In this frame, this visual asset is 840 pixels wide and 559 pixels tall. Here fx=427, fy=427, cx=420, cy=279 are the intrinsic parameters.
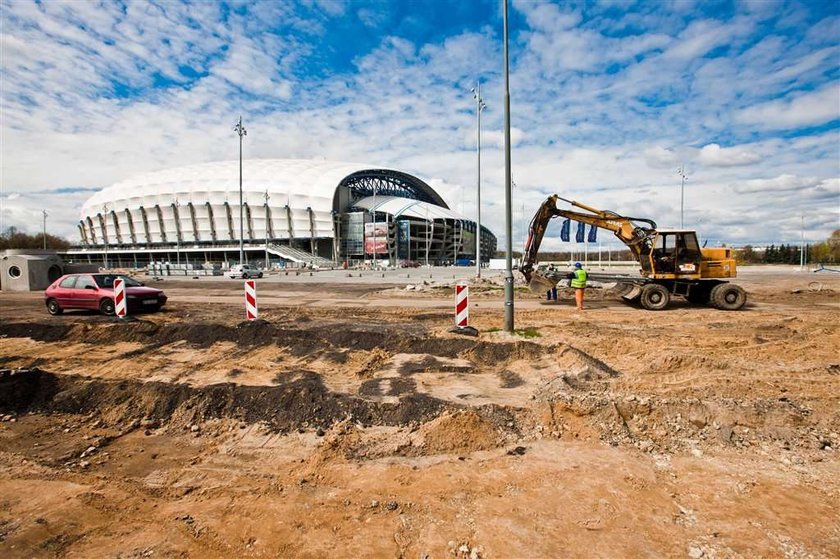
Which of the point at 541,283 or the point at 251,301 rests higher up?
the point at 541,283

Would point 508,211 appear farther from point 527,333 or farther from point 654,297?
point 654,297

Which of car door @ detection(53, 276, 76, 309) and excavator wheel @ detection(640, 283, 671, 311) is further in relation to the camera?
excavator wheel @ detection(640, 283, 671, 311)

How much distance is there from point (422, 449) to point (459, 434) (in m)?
0.47

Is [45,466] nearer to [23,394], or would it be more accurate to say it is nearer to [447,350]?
[23,394]

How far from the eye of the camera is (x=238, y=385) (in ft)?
21.2

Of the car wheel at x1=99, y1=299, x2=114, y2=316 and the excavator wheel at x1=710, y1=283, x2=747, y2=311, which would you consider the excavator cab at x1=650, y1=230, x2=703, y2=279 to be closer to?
the excavator wheel at x1=710, y1=283, x2=747, y2=311

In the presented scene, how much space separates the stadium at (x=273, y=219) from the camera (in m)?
78.2

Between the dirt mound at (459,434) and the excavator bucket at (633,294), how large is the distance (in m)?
12.2

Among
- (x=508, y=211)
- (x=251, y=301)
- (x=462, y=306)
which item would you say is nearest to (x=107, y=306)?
(x=251, y=301)

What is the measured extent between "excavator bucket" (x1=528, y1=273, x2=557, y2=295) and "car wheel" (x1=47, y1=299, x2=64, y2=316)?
1683 cm

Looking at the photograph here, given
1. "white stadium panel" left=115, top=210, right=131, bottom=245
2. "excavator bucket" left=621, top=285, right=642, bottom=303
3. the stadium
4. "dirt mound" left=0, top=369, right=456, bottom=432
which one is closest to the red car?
"dirt mound" left=0, top=369, right=456, bottom=432

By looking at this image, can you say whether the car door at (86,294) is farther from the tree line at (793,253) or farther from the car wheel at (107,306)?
the tree line at (793,253)

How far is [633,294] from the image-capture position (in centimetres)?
1533

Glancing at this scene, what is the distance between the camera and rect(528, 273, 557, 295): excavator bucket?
54.7 feet
